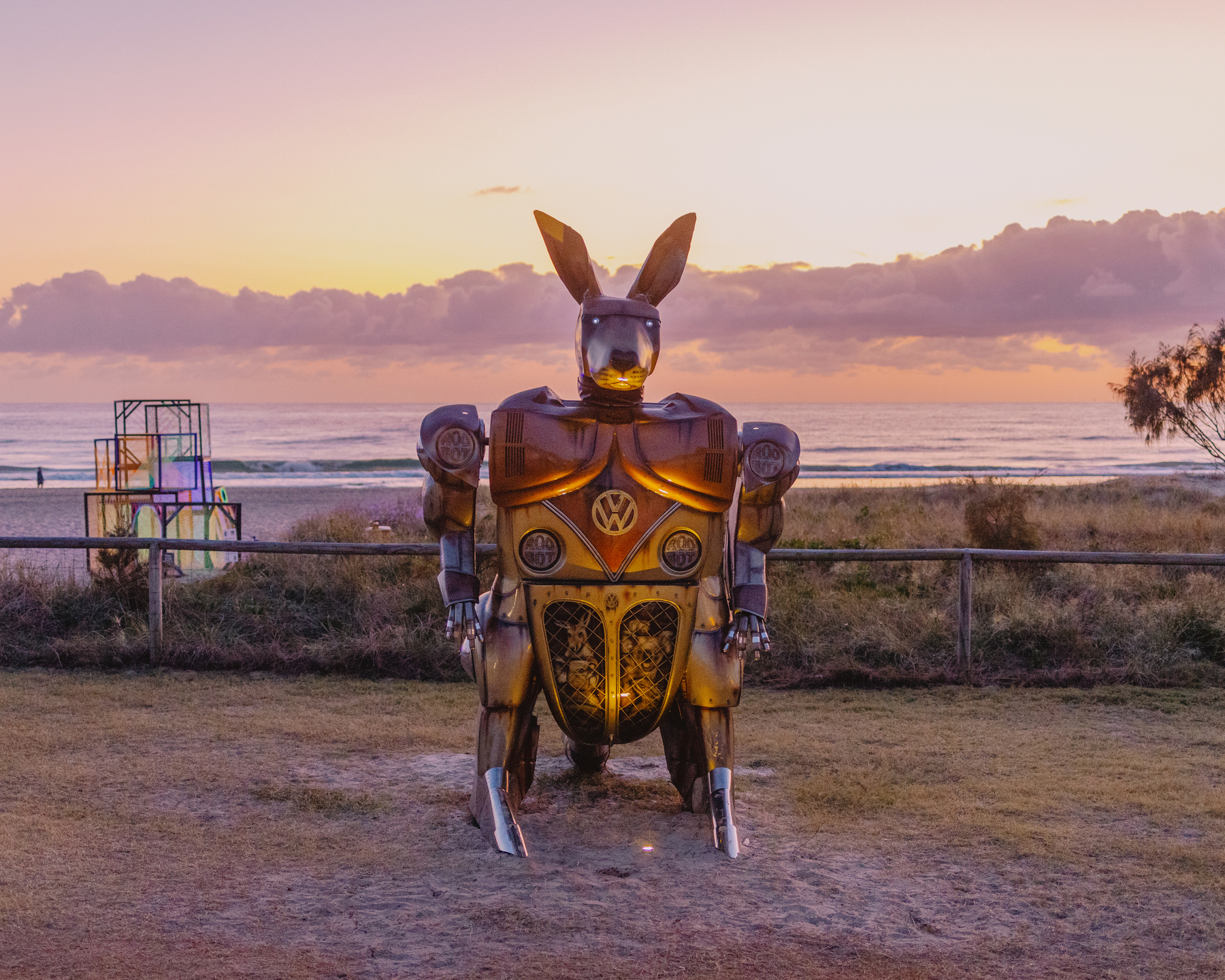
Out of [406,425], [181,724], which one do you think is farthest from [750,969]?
[406,425]

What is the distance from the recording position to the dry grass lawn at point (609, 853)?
3.47 m

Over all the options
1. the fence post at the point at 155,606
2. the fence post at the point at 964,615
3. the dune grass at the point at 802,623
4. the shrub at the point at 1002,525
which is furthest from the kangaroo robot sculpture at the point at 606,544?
the shrub at the point at 1002,525

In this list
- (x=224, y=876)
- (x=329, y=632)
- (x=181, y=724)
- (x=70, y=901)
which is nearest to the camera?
(x=70, y=901)

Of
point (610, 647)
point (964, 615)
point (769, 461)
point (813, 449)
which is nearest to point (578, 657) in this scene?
point (610, 647)

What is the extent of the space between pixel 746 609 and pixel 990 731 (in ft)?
8.73

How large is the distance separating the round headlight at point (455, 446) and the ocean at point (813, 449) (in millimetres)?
19797

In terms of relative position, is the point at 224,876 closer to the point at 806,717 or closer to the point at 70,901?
the point at 70,901

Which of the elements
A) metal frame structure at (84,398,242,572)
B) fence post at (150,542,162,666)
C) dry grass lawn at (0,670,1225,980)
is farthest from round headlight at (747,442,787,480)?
metal frame structure at (84,398,242,572)

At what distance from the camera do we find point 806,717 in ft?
21.8

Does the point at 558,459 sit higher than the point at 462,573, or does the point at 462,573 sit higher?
the point at 558,459

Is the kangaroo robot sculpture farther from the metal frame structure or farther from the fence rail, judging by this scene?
the metal frame structure

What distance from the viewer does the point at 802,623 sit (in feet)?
26.9

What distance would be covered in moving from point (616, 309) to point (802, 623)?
449 cm

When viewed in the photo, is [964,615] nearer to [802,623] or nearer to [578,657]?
[802,623]
